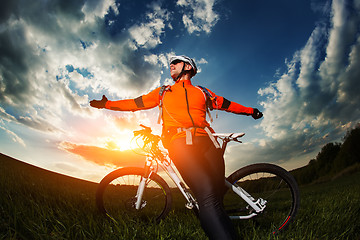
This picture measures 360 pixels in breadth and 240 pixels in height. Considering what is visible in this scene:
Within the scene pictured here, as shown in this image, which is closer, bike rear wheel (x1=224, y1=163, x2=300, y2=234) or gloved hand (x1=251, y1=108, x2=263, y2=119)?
bike rear wheel (x1=224, y1=163, x2=300, y2=234)

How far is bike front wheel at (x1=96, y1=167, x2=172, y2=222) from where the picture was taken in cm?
325

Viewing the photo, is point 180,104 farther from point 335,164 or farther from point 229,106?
point 335,164

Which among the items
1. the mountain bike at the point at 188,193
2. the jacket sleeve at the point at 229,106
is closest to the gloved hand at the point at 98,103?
the mountain bike at the point at 188,193

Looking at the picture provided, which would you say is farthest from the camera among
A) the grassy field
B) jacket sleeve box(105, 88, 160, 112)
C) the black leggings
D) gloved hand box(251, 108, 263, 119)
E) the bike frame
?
gloved hand box(251, 108, 263, 119)

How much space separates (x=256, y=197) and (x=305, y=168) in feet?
244

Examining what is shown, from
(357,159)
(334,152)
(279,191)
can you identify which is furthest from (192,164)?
(334,152)

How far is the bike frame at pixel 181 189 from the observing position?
2.95m

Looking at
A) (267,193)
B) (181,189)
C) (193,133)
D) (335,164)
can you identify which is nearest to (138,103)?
(193,133)

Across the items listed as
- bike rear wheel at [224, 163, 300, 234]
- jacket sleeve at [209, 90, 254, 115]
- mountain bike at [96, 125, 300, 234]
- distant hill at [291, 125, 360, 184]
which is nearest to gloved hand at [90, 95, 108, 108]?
mountain bike at [96, 125, 300, 234]

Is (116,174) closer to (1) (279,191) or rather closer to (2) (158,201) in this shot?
(2) (158,201)

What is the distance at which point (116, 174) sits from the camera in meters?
3.35

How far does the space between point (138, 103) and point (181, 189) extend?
1659 millimetres

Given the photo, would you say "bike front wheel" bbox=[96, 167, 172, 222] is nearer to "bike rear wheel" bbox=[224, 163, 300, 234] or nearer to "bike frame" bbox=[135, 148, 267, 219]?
"bike frame" bbox=[135, 148, 267, 219]

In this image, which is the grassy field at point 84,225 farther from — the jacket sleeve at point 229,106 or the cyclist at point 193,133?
the jacket sleeve at point 229,106
